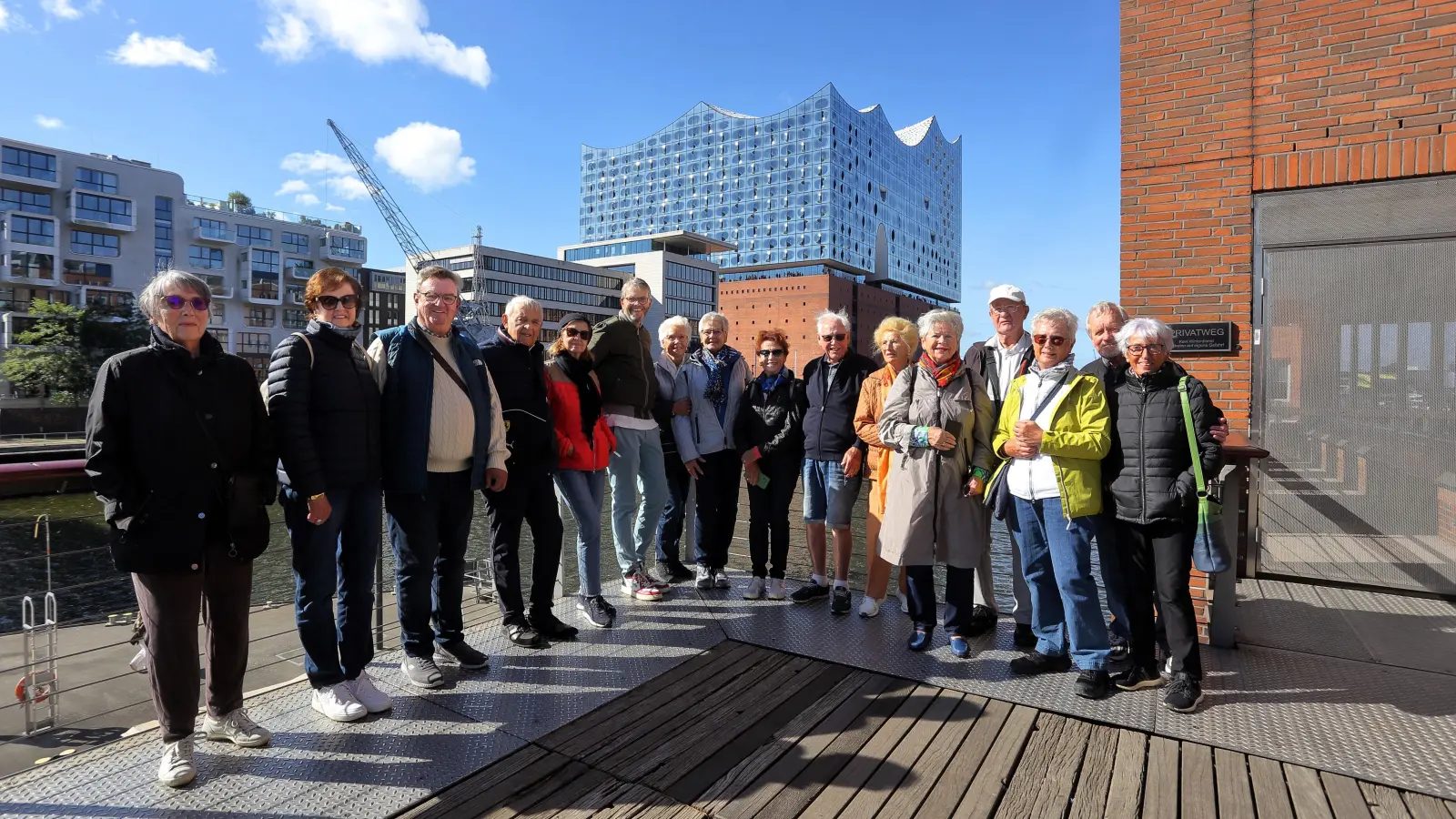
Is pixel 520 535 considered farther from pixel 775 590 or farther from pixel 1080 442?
pixel 1080 442

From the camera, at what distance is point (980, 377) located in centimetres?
414

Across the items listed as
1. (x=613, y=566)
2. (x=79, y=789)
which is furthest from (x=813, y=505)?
(x=613, y=566)

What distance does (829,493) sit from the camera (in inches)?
187

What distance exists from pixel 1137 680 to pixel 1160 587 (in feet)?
1.55

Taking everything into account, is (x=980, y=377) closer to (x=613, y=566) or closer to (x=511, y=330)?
(x=511, y=330)

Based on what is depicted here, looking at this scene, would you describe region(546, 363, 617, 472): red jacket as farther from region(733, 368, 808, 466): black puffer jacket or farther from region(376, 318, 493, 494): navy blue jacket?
region(733, 368, 808, 466): black puffer jacket

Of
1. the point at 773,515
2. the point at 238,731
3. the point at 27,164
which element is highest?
the point at 27,164

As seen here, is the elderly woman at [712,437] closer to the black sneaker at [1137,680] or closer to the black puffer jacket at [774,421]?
the black puffer jacket at [774,421]

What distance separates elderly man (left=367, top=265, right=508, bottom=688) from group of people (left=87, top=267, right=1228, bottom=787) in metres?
0.01

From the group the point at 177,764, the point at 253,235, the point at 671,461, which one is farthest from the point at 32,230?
the point at 177,764

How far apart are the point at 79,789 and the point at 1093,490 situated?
13.9 ft

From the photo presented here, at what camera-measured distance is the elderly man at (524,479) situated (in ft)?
13.2

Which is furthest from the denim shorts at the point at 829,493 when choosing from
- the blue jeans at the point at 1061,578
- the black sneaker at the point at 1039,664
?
the black sneaker at the point at 1039,664

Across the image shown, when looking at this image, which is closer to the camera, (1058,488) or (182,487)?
(182,487)
